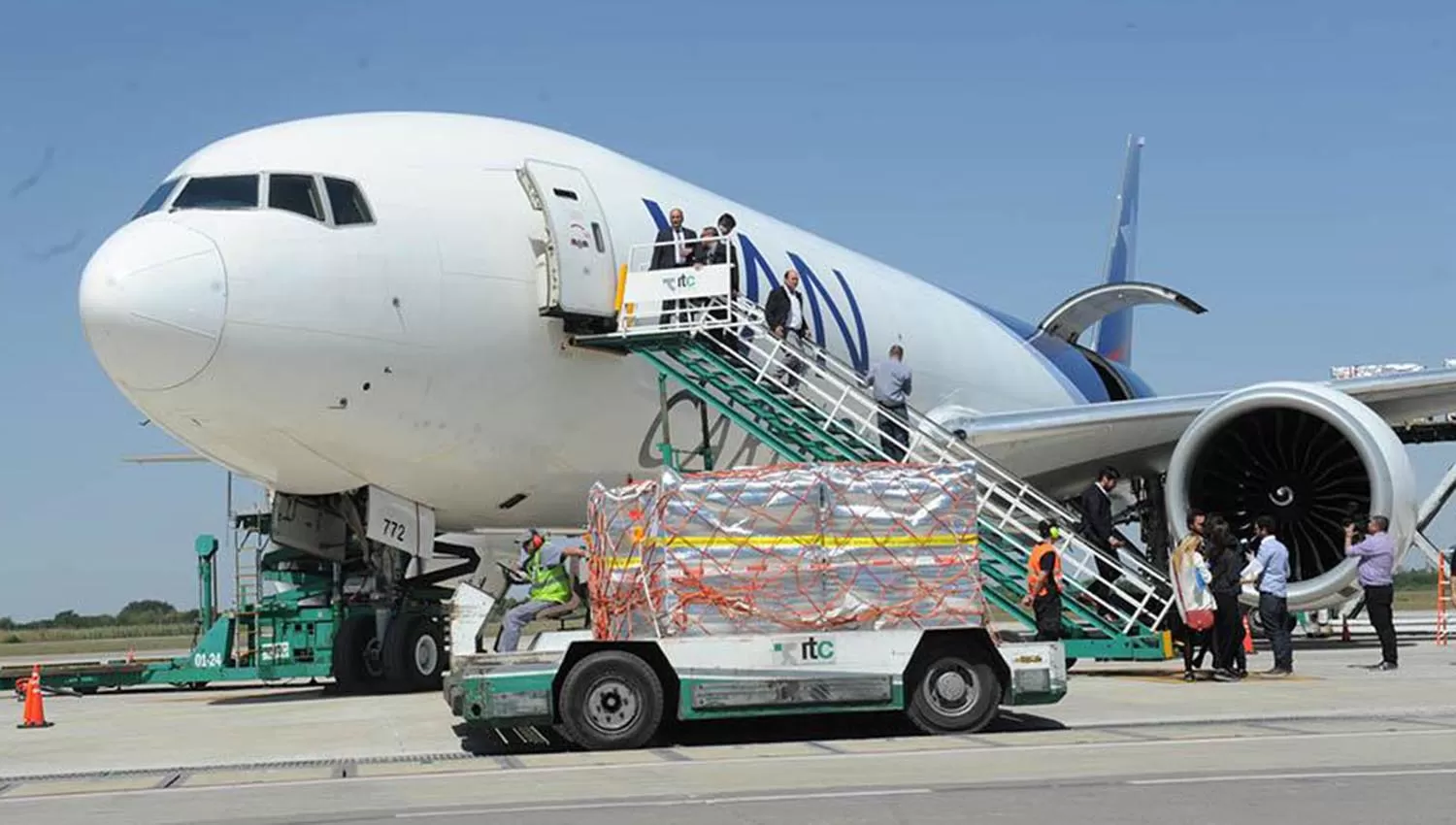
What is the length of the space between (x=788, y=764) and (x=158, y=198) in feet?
24.7

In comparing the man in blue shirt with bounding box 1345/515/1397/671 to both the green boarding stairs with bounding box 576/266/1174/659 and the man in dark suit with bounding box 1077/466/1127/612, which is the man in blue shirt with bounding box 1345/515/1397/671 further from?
the man in dark suit with bounding box 1077/466/1127/612

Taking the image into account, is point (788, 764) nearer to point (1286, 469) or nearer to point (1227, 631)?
point (1227, 631)

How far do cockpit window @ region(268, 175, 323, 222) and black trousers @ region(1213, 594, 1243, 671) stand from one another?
778cm

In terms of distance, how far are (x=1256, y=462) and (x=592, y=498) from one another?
8.51 meters

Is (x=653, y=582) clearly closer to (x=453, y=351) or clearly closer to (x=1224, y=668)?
(x=453, y=351)

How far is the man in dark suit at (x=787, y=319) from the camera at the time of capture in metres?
15.4

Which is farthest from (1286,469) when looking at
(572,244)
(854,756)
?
(854,756)

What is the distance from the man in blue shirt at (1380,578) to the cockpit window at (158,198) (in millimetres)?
10375

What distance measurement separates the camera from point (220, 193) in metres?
13.1

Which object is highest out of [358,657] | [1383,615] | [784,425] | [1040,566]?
[784,425]

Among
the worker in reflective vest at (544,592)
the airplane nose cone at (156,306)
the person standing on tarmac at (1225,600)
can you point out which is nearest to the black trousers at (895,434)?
the person standing on tarmac at (1225,600)

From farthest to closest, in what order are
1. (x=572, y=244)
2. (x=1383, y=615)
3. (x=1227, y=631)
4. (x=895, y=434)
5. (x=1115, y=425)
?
(x=1115, y=425) → (x=895, y=434) → (x=1383, y=615) → (x=572, y=244) → (x=1227, y=631)

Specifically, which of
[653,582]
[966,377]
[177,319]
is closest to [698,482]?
[653,582]

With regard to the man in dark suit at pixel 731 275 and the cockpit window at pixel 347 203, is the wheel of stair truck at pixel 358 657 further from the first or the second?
the man in dark suit at pixel 731 275
